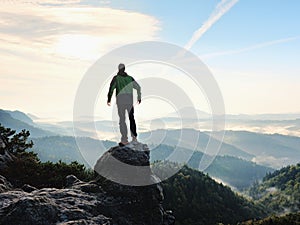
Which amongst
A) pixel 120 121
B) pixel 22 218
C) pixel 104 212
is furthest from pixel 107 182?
pixel 22 218

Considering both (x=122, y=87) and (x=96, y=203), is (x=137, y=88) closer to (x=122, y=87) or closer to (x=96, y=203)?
(x=122, y=87)

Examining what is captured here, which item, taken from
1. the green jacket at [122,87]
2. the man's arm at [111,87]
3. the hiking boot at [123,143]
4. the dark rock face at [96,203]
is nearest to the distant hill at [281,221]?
the hiking boot at [123,143]

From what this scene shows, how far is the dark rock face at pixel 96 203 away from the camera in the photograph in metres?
12.2

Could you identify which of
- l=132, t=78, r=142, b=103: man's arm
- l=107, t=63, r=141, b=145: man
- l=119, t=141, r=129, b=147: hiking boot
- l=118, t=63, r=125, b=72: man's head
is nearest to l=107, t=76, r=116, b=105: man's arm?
l=107, t=63, r=141, b=145: man

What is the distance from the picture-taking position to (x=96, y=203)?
48.5ft

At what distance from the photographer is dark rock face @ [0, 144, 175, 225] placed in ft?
40.1

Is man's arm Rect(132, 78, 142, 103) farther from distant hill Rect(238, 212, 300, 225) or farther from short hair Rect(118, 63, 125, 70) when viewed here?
distant hill Rect(238, 212, 300, 225)

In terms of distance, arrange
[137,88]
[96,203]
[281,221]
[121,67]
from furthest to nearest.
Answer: [281,221] < [137,88] < [121,67] < [96,203]

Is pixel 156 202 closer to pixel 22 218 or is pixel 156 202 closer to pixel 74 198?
pixel 74 198

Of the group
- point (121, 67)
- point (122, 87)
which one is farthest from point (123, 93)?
point (121, 67)

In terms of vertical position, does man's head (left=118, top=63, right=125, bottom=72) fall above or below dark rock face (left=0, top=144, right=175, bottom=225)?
above

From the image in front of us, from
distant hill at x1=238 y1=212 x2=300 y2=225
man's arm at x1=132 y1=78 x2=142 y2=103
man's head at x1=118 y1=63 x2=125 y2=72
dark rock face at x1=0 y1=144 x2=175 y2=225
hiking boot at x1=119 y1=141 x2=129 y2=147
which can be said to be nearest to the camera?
dark rock face at x1=0 y1=144 x2=175 y2=225

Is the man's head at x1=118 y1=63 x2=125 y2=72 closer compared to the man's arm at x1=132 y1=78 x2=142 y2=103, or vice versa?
the man's head at x1=118 y1=63 x2=125 y2=72

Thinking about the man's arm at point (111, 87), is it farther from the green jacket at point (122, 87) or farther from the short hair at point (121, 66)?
the short hair at point (121, 66)
